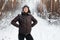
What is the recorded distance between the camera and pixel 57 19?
7984 millimetres

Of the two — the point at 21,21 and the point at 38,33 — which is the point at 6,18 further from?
the point at 21,21

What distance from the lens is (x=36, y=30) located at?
7.14m

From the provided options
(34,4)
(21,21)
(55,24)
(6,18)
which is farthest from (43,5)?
(21,21)

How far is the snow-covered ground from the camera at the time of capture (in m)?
6.51

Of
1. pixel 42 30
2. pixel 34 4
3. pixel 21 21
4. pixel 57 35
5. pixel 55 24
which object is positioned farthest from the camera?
pixel 34 4

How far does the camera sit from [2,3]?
8422 millimetres

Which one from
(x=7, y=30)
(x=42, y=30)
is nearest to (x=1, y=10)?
(x=7, y=30)

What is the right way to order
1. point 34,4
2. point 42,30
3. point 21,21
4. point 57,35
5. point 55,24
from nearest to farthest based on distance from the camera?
point 21,21
point 57,35
point 42,30
point 55,24
point 34,4

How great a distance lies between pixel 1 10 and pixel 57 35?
8.47 ft

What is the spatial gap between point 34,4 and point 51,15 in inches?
30.3

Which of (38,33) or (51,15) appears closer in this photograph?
(38,33)

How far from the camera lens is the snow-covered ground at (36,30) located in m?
6.51

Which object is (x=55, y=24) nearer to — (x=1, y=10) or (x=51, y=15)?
(x=51, y=15)

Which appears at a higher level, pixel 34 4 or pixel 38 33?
pixel 34 4
